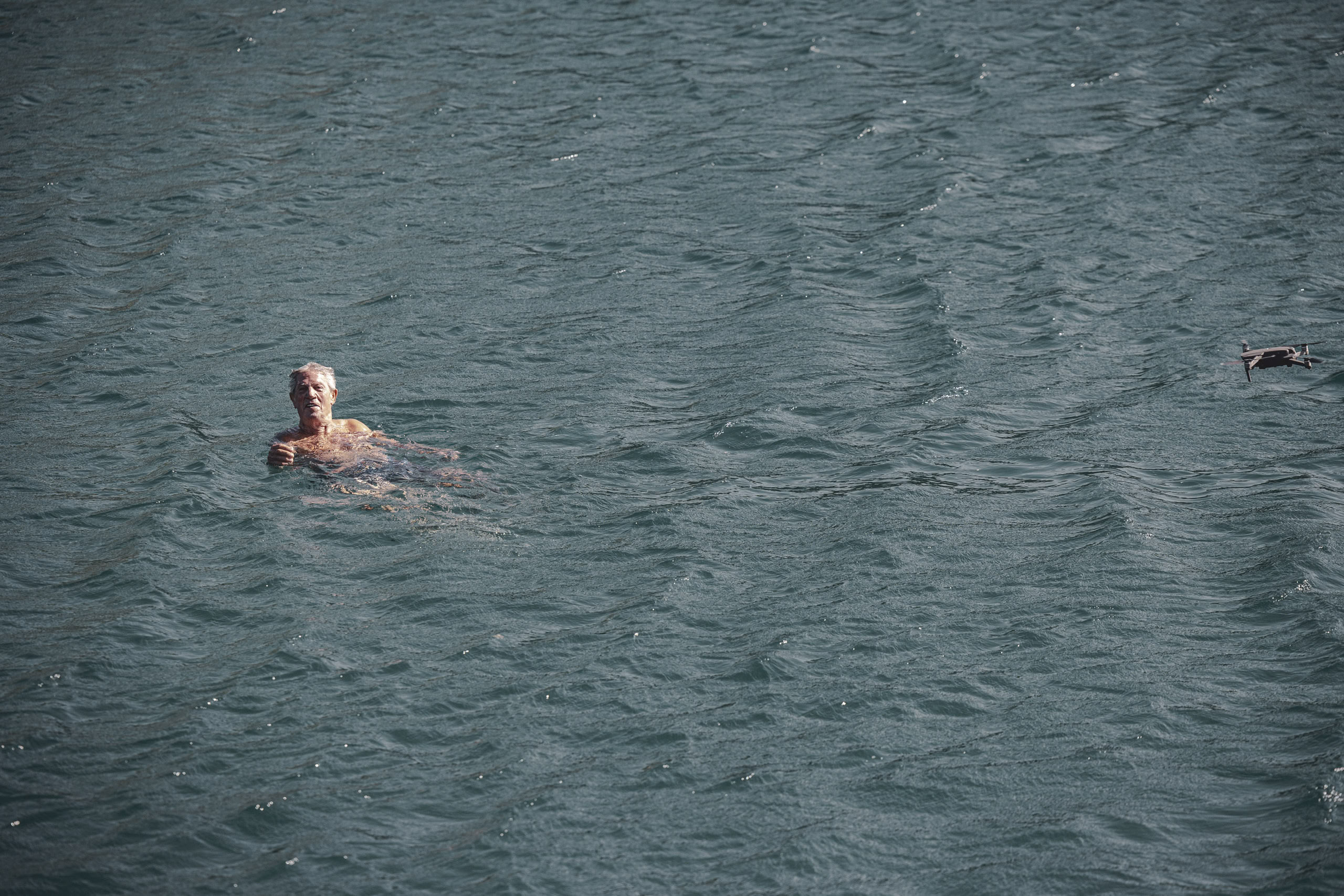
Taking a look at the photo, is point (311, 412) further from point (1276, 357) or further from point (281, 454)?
point (1276, 357)

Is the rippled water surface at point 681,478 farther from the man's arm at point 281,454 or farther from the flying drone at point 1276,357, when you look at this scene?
the flying drone at point 1276,357

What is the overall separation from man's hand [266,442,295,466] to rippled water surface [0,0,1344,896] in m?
0.21

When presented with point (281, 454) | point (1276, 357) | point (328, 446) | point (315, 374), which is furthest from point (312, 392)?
point (1276, 357)

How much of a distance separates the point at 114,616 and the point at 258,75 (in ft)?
49.4

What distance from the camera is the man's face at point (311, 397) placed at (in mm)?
10922

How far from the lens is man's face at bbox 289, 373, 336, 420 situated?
10922mm

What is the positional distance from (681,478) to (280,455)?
139 inches

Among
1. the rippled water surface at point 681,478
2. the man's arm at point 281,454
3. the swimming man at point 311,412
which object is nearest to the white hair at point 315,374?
the swimming man at point 311,412

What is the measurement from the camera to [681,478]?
10828 millimetres

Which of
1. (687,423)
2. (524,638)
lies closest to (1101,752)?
(524,638)

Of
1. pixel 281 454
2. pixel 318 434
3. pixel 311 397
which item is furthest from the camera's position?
pixel 318 434

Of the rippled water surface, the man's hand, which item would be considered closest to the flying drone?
the rippled water surface

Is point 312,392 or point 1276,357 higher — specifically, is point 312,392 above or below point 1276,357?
below

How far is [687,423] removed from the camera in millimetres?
11766
